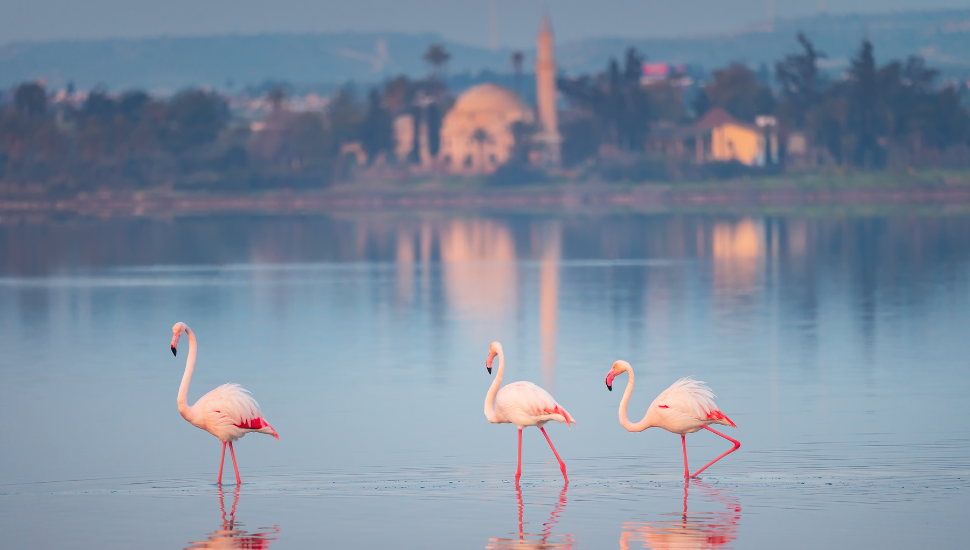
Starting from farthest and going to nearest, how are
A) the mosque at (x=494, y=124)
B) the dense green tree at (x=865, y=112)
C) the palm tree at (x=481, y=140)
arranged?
1. the palm tree at (x=481, y=140)
2. the mosque at (x=494, y=124)
3. the dense green tree at (x=865, y=112)

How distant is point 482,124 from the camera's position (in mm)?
171750

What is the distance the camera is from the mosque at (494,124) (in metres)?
155

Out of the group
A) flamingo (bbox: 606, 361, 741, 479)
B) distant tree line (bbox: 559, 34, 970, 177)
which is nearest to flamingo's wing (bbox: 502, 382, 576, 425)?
flamingo (bbox: 606, 361, 741, 479)

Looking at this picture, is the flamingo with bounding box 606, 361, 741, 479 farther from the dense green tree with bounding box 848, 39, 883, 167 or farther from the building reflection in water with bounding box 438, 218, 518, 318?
the dense green tree with bounding box 848, 39, 883, 167

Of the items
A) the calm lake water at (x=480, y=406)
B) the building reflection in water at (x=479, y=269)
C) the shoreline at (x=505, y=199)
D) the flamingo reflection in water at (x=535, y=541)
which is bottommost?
the flamingo reflection in water at (x=535, y=541)

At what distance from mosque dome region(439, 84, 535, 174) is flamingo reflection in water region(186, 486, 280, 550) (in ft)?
482

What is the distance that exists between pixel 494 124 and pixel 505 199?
44.7m

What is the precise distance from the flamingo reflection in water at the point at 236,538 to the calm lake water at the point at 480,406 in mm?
34

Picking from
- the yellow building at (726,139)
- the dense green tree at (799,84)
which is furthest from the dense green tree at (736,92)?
the dense green tree at (799,84)

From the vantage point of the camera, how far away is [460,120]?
172 m

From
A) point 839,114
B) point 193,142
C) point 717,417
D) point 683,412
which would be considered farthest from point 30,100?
point 717,417

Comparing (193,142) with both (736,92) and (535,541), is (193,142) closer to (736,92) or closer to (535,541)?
(736,92)

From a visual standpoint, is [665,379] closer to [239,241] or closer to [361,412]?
[361,412]

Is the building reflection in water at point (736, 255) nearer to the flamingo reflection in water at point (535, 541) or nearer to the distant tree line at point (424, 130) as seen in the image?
the flamingo reflection in water at point (535, 541)
